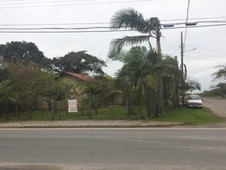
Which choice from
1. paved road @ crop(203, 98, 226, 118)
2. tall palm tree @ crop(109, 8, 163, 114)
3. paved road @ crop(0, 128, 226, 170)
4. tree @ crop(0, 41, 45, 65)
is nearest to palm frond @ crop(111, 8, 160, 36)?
tall palm tree @ crop(109, 8, 163, 114)

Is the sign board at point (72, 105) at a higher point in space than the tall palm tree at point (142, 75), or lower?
lower

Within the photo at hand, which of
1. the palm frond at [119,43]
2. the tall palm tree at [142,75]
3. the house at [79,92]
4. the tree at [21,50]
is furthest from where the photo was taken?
the tree at [21,50]

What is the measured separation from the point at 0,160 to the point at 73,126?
441 inches

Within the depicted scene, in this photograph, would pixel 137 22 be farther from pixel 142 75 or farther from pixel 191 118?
pixel 191 118

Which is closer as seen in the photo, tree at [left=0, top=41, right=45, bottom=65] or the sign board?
the sign board

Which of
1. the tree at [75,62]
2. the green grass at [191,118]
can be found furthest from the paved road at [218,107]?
the tree at [75,62]

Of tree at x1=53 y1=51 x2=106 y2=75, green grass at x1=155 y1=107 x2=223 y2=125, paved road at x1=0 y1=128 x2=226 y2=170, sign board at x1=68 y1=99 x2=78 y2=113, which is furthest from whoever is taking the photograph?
tree at x1=53 y1=51 x2=106 y2=75

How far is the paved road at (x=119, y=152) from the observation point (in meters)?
9.73

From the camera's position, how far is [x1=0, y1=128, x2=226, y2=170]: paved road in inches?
383

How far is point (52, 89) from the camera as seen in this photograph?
102ft

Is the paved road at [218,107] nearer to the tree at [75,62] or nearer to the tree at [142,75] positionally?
the tree at [142,75]

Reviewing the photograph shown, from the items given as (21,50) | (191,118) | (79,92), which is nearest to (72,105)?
(79,92)

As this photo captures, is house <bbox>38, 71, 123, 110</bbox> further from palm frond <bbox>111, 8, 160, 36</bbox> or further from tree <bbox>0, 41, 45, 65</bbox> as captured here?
tree <bbox>0, 41, 45, 65</bbox>

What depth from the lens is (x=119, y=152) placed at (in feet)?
38.1
